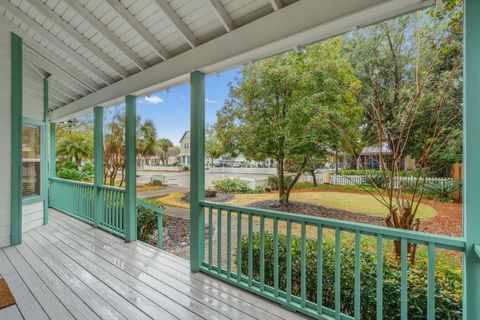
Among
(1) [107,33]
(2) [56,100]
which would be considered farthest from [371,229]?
(2) [56,100]

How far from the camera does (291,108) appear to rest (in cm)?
276

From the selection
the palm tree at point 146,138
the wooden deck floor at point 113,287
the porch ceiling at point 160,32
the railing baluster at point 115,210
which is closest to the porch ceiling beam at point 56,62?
the porch ceiling at point 160,32

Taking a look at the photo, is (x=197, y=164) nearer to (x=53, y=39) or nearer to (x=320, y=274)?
(x=320, y=274)

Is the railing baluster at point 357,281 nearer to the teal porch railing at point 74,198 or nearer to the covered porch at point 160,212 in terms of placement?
the covered porch at point 160,212

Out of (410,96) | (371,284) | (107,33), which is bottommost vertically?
(371,284)

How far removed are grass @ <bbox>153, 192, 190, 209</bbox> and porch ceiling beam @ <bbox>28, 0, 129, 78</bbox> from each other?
2.26m

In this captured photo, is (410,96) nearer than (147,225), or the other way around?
(410,96)

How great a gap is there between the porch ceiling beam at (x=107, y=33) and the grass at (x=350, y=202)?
2867 mm

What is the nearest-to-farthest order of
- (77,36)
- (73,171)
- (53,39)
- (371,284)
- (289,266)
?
(371,284), (289,266), (77,36), (53,39), (73,171)

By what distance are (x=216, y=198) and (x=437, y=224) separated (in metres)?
2.35

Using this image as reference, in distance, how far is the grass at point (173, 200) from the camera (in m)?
4.67

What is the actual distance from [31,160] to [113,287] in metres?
3.73

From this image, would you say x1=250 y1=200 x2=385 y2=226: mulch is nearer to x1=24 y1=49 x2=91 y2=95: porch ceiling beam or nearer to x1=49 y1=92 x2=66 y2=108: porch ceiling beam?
x1=24 y1=49 x2=91 y2=95: porch ceiling beam

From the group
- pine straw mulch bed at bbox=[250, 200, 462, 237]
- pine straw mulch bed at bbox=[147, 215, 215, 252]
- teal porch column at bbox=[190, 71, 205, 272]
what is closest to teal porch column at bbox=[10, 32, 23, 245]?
pine straw mulch bed at bbox=[147, 215, 215, 252]
